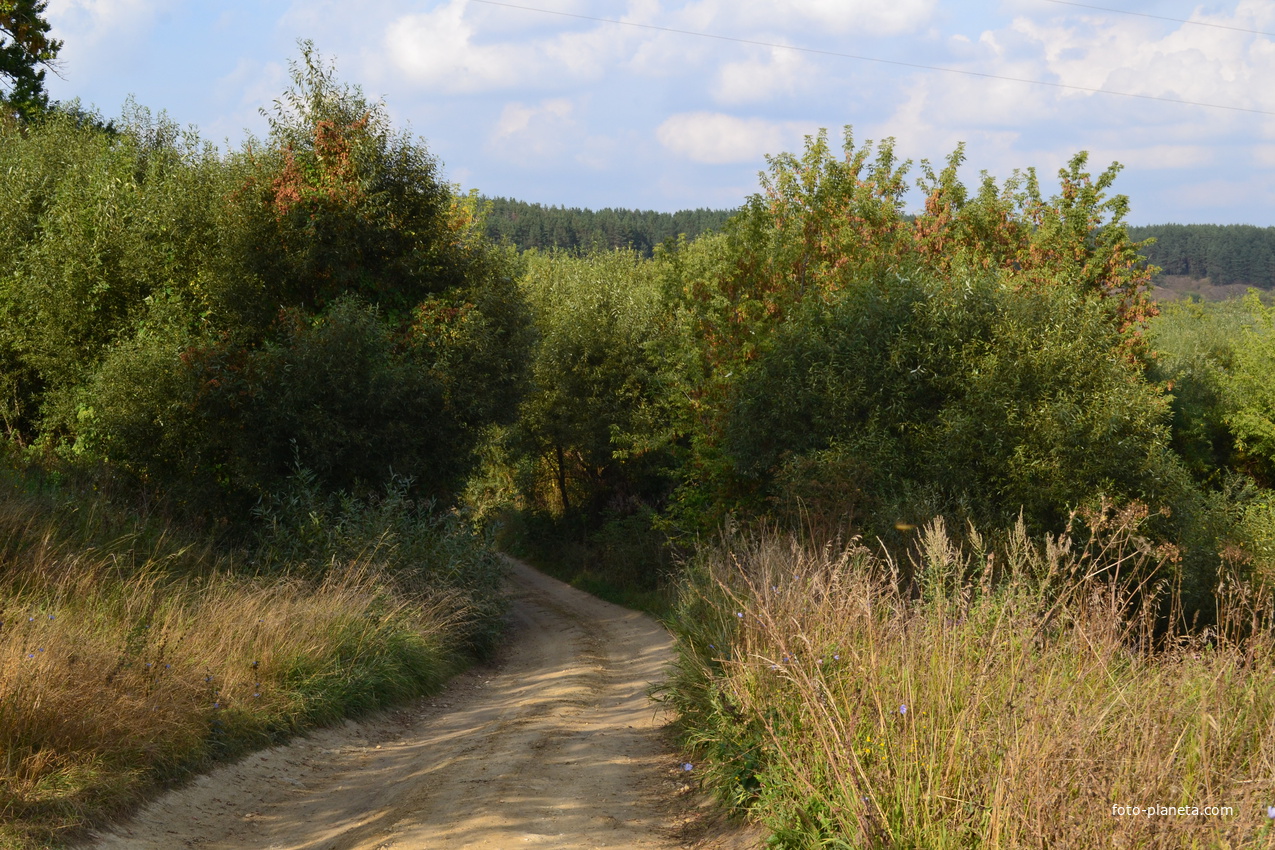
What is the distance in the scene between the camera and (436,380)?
17250 millimetres

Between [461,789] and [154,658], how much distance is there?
3037 millimetres

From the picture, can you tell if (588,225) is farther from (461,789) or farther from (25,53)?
(461,789)

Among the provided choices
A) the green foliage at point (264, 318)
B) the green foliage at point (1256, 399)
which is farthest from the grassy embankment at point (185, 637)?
the green foliage at point (1256, 399)

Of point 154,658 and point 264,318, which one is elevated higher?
point 264,318

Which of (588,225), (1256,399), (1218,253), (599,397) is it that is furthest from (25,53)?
(1218,253)

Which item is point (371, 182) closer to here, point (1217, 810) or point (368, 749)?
point (368, 749)

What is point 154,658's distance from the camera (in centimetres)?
807

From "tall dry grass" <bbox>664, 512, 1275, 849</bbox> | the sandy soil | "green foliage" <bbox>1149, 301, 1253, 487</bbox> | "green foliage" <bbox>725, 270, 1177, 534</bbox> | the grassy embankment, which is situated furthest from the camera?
"green foliage" <bbox>1149, 301, 1253, 487</bbox>

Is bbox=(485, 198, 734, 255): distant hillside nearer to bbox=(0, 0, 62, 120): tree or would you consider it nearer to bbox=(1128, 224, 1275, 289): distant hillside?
bbox=(1128, 224, 1275, 289): distant hillside

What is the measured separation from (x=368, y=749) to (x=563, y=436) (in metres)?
23.3

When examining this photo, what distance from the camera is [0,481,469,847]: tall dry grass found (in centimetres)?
628

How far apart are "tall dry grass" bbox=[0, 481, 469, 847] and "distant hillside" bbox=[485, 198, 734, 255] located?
9386 centimetres

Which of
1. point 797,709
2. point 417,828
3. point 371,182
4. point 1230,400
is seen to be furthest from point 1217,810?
point 1230,400

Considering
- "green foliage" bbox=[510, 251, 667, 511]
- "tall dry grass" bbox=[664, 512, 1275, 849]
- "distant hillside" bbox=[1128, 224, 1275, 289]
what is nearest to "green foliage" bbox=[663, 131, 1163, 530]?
"green foliage" bbox=[510, 251, 667, 511]
